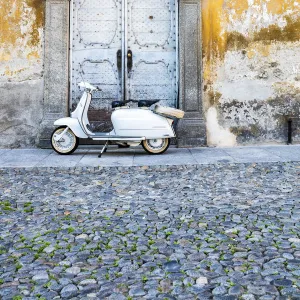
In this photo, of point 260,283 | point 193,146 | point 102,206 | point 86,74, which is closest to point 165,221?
point 102,206

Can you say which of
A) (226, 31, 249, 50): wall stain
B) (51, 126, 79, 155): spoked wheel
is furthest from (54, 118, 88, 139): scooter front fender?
(226, 31, 249, 50): wall stain

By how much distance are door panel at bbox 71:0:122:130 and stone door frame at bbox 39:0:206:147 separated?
17 cm

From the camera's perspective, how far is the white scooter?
301 inches

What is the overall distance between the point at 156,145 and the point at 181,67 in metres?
1.59

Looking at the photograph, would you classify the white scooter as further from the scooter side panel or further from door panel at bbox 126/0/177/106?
door panel at bbox 126/0/177/106

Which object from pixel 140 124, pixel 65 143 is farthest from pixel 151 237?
pixel 65 143

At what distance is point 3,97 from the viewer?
344 inches

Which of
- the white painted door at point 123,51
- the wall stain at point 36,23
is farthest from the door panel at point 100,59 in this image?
the wall stain at point 36,23

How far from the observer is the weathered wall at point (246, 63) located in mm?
8797

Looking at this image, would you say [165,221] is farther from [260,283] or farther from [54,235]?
[260,283]

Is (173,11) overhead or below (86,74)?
overhead

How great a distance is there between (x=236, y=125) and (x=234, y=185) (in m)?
3.42

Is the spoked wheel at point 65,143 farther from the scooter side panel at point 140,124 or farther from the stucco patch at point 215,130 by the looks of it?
the stucco patch at point 215,130

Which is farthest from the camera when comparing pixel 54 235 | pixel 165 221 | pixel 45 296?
pixel 165 221
